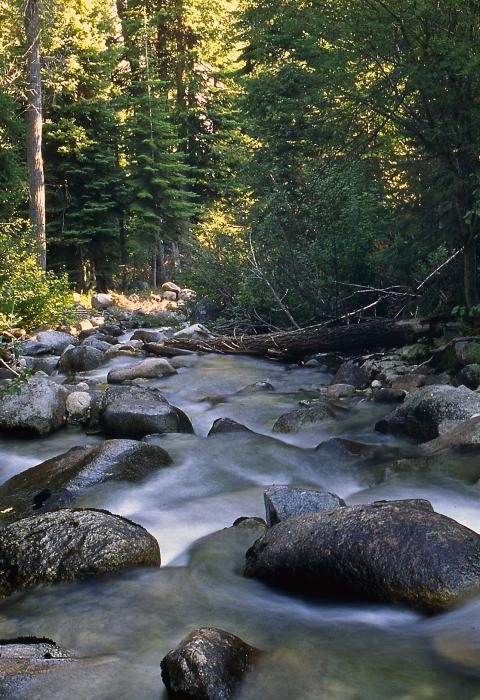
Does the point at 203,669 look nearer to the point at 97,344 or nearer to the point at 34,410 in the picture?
the point at 34,410

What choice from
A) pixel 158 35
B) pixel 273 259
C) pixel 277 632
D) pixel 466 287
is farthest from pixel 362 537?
pixel 158 35

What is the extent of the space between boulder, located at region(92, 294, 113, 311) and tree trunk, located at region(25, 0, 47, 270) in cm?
350

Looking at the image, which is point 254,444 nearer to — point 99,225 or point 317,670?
point 317,670

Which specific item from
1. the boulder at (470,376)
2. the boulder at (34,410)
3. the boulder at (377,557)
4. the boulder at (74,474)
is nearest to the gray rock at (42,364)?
the boulder at (34,410)

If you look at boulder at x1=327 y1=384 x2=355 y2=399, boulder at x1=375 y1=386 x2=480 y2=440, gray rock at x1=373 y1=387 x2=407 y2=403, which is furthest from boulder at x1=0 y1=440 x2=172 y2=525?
boulder at x1=327 y1=384 x2=355 y2=399

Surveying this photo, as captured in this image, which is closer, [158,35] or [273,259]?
[273,259]

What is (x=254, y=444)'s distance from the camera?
7.82m

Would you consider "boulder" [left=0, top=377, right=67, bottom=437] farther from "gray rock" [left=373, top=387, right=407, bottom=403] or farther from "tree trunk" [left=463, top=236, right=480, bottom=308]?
"tree trunk" [left=463, top=236, right=480, bottom=308]

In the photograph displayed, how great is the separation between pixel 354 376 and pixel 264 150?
909 cm

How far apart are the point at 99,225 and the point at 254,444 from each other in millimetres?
17068

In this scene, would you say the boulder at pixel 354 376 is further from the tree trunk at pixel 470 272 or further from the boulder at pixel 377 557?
the boulder at pixel 377 557

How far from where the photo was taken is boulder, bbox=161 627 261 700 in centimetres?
295

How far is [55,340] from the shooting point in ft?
50.6

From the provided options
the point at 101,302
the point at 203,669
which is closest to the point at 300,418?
the point at 203,669
